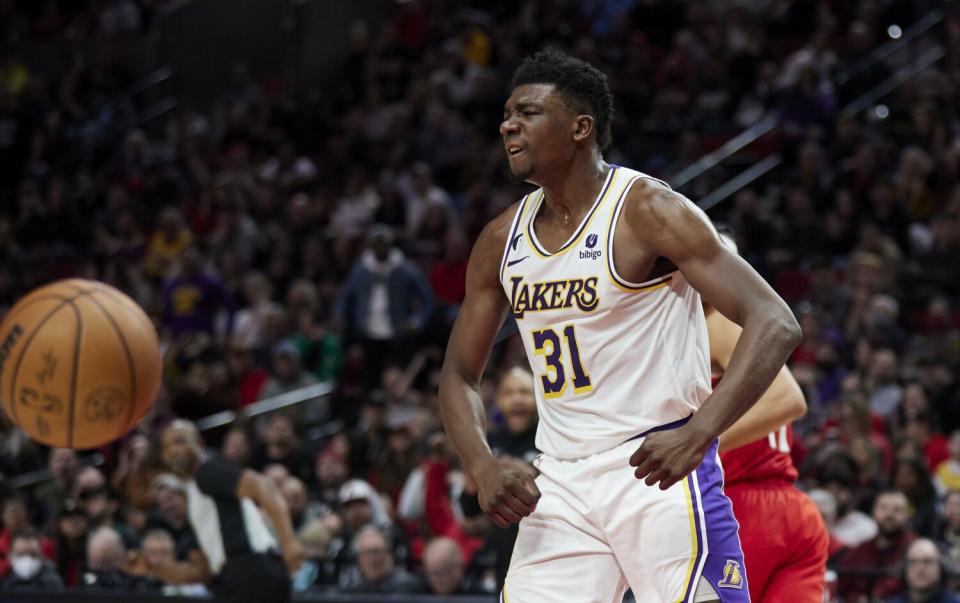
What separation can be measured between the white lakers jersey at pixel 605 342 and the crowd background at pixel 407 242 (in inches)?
76.5

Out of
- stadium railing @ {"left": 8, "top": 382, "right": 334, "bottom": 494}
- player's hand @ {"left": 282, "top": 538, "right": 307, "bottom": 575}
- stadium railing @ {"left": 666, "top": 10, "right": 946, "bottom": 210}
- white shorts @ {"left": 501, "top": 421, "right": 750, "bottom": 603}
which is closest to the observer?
white shorts @ {"left": 501, "top": 421, "right": 750, "bottom": 603}

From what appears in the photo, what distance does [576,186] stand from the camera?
361 centimetres

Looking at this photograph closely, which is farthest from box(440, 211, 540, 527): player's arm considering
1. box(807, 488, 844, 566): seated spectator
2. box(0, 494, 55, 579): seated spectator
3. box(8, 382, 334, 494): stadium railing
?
box(8, 382, 334, 494): stadium railing

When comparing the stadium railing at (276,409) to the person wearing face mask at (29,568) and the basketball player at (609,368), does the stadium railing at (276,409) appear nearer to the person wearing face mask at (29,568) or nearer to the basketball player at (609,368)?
the person wearing face mask at (29,568)

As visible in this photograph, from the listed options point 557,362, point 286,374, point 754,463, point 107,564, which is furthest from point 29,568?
point 557,362

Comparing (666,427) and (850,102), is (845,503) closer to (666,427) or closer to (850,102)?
(666,427)

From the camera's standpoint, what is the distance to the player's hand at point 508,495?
3.37m

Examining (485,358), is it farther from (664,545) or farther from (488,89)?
(488,89)

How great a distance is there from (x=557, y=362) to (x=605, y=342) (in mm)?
146

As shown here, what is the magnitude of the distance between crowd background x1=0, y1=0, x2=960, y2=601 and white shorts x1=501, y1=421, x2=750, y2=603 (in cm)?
191

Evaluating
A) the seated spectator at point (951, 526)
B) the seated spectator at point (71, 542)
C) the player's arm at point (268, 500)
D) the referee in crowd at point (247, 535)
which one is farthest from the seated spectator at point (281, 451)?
the seated spectator at point (951, 526)

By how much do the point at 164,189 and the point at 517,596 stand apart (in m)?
11.0

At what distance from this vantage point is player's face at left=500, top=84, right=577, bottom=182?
355 cm

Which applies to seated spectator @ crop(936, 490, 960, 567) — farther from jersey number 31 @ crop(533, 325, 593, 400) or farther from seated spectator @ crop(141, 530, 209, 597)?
jersey number 31 @ crop(533, 325, 593, 400)
